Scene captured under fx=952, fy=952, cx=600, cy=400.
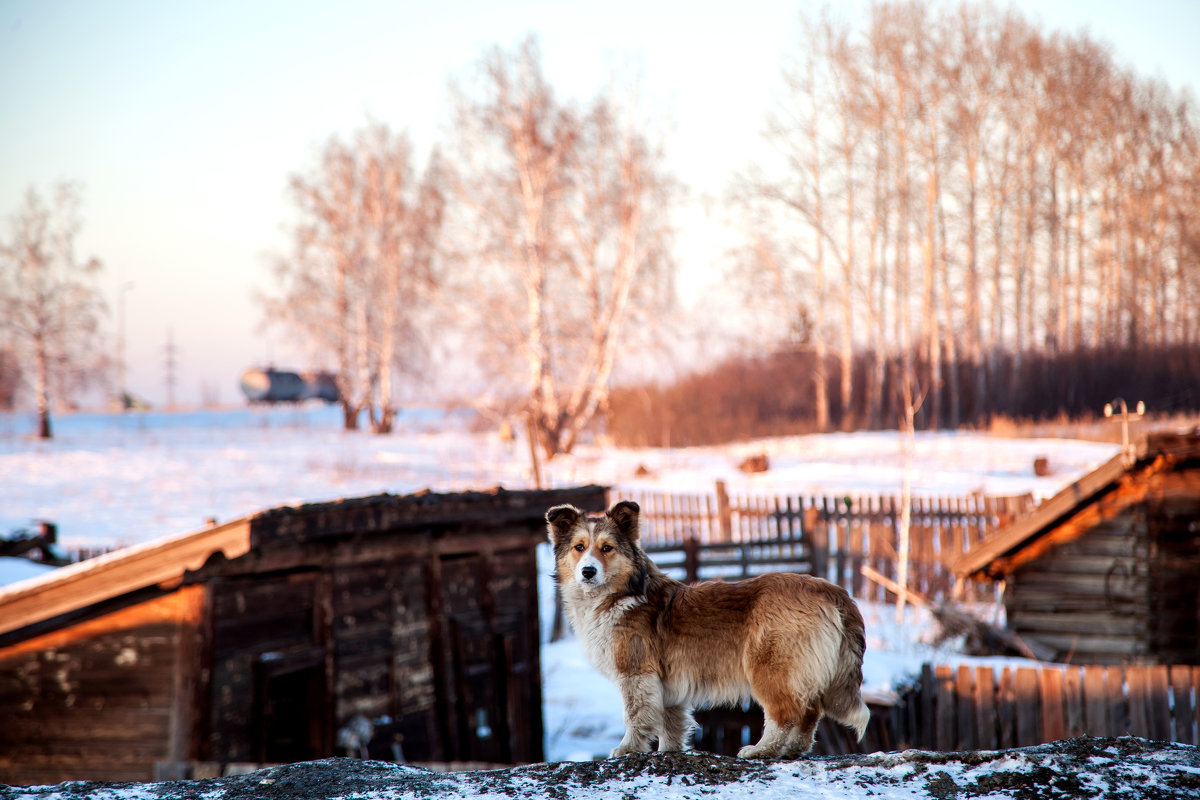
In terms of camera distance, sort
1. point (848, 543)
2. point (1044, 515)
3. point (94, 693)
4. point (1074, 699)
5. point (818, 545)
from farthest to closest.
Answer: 1. point (848, 543)
2. point (818, 545)
3. point (1044, 515)
4. point (1074, 699)
5. point (94, 693)

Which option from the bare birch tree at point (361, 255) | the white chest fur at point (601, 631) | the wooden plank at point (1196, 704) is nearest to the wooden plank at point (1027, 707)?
the wooden plank at point (1196, 704)

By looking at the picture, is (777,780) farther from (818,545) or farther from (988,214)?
(988,214)

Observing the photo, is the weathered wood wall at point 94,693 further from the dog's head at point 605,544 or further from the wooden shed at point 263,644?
the dog's head at point 605,544

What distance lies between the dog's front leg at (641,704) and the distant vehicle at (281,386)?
6444 centimetres

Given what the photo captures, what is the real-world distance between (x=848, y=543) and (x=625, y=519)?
62.6 feet

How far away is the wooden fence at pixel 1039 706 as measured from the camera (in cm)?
805

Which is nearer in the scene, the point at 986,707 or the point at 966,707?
the point at 986,707

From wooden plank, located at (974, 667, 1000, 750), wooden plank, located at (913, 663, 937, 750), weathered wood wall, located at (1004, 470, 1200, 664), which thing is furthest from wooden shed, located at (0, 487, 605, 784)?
weathered wood wall, located at (1004, 470, 1200, 664)

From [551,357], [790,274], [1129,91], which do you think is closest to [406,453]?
[551,357]

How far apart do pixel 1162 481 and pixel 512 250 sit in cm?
2212

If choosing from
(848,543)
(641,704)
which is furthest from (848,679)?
(848,543)

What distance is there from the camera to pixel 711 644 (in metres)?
2.63

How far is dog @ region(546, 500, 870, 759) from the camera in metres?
2.57

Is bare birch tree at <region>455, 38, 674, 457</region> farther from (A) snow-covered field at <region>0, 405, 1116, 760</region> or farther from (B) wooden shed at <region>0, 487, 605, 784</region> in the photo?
(B) wooden shed at <region>0, 487, 605, 784</region>
